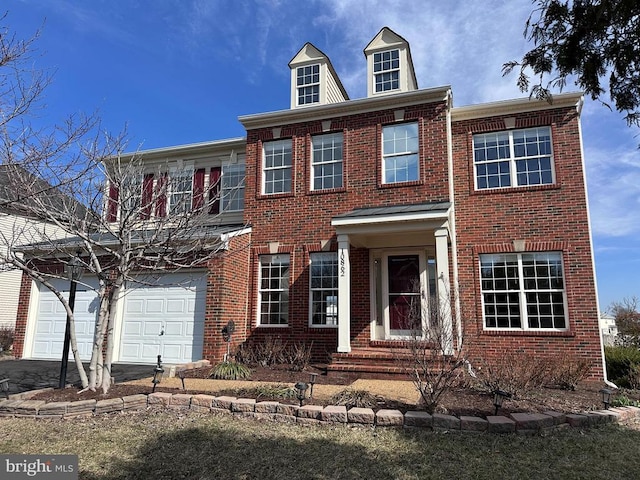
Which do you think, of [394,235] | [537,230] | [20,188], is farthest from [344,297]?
[20,188]

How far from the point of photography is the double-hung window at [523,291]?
404 inches

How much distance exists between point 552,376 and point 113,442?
25.5 ft

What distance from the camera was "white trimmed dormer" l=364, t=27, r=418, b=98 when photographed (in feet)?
41.7

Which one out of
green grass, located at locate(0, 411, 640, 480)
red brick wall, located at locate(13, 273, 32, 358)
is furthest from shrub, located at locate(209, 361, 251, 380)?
red brick wall, located at locate(13, 273, 32, 358)

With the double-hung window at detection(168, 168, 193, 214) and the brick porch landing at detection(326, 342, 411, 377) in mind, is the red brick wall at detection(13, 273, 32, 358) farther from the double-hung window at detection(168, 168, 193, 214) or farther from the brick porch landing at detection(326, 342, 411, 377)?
the brick porch landing at detection(326, 342, 411, 377)

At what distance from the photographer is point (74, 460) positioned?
14.1 feet

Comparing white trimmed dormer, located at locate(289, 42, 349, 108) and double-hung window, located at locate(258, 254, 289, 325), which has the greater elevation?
white trimmed dormer, located at locate(289, 42, 349, 108)

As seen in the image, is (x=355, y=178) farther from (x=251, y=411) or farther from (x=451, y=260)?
(x=251, y=411)

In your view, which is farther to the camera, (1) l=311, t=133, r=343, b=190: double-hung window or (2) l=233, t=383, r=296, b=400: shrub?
(1) l=311, t=133, r=343, b=190: double-hung window

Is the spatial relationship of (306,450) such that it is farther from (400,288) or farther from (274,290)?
(274,290)

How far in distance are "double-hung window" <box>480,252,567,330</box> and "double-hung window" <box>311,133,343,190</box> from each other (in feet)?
15.4

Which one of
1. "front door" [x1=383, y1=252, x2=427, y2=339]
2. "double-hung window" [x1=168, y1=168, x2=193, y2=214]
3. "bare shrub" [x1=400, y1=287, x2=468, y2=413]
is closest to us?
"bare shrub" [x1=400, y1=287, x2=468, y2=413]

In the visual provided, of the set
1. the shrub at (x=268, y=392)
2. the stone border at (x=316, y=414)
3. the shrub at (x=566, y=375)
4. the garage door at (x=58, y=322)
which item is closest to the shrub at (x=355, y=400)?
the stone border at (x=316, y=414)

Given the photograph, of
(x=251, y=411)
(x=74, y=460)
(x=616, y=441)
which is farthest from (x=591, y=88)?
(x=74, y=460)
